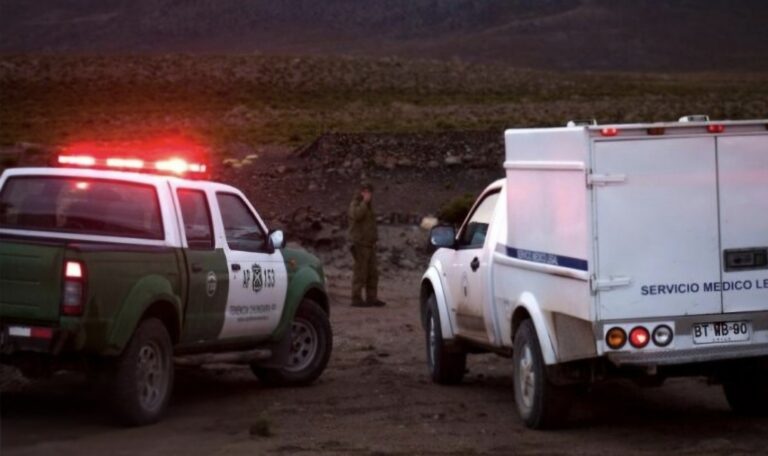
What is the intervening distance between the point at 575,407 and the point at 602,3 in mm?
153728

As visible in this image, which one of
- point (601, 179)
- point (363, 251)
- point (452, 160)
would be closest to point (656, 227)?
point (601, 179)

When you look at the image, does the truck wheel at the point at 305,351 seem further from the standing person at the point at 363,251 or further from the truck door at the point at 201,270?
the standing person at the point at 363,251

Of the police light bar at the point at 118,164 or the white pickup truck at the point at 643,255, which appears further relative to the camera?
the police light bar at the point at 118,164

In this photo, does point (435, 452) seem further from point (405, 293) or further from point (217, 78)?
point (217, 78)

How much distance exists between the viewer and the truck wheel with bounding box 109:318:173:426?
412 inches

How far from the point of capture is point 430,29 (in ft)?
531

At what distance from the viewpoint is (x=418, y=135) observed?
39281 mm

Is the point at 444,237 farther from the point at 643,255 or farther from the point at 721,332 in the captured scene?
the point at 721,332

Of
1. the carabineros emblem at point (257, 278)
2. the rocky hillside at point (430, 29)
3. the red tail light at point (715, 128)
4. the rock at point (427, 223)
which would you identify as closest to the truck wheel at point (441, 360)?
the carabineros emblem at point (257, 278)

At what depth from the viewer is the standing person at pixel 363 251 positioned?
21.6 meters

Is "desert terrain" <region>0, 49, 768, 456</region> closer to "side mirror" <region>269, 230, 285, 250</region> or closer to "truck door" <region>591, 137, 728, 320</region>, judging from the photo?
"truck door" <region>591, 137, 728, 320</region>

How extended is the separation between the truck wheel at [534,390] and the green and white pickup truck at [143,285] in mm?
2384

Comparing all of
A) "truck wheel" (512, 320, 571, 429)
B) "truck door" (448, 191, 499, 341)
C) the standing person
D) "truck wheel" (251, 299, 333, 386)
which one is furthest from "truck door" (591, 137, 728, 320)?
the standing person

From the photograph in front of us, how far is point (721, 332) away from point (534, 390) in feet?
4.52
